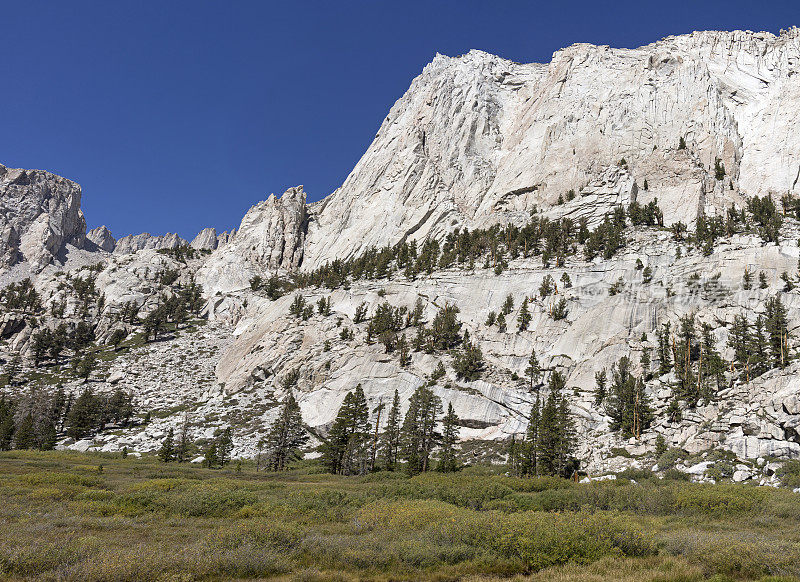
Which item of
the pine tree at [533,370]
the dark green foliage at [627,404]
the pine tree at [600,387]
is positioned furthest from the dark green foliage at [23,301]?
the dark green foliage at [627,404]

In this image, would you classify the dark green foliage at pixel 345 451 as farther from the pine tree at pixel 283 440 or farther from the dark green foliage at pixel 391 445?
the pine tree at pixel 283 440

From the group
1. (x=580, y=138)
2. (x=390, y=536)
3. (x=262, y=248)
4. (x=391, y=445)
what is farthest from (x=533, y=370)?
(x=262, y=248)

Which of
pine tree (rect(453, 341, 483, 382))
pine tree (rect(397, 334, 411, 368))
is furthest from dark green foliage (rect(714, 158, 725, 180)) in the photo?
pine tree (rect(397, 334, 411, 368))

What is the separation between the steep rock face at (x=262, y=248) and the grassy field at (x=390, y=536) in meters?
134

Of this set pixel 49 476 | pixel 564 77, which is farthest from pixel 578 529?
pixel 564 77

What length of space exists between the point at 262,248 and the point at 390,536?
162m

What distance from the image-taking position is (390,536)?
2033 cm

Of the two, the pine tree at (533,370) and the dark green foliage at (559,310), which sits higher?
the dark green foliage at (559,310)

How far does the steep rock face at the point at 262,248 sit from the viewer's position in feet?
525

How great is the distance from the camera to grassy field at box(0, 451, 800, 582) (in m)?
15.8

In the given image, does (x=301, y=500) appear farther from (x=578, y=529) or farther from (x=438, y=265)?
(x=438, y=265)

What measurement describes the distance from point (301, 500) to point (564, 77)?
149 m

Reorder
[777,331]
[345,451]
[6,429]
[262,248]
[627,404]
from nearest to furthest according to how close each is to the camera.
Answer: [345,451]
[627,404]
[777,331]
[6,429]
[262,248]

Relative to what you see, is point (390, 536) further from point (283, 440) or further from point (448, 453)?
point (283, 440)
